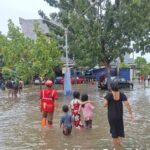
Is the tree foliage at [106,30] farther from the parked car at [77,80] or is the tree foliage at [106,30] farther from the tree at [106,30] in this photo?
the parked car at [77,80]

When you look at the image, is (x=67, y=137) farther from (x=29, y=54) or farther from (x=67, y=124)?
(x=29, y=54)

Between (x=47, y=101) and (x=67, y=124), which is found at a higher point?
(x=47, y=101)

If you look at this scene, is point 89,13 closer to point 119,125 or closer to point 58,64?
point 58,64

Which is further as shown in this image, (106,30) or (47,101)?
(106,30)

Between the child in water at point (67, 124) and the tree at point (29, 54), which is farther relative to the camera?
the tree at point (29, 54)

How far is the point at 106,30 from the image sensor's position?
1939 inches

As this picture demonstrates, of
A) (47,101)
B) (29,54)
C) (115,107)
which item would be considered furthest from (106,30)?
(115,107)

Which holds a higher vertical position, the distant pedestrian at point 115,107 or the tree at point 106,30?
the tree at point 106,30

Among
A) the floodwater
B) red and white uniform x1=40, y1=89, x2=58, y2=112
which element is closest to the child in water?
the floodwater

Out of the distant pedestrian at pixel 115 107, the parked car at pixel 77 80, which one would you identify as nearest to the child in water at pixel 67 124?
the distant pedestrian at pixel 115 107

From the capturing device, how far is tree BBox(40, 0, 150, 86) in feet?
157

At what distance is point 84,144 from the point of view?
1316 centimetres

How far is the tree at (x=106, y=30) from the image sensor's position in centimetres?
4775

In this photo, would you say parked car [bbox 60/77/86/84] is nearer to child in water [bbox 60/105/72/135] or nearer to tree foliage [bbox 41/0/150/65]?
tree foliage [bbox 41/0/150/65]
